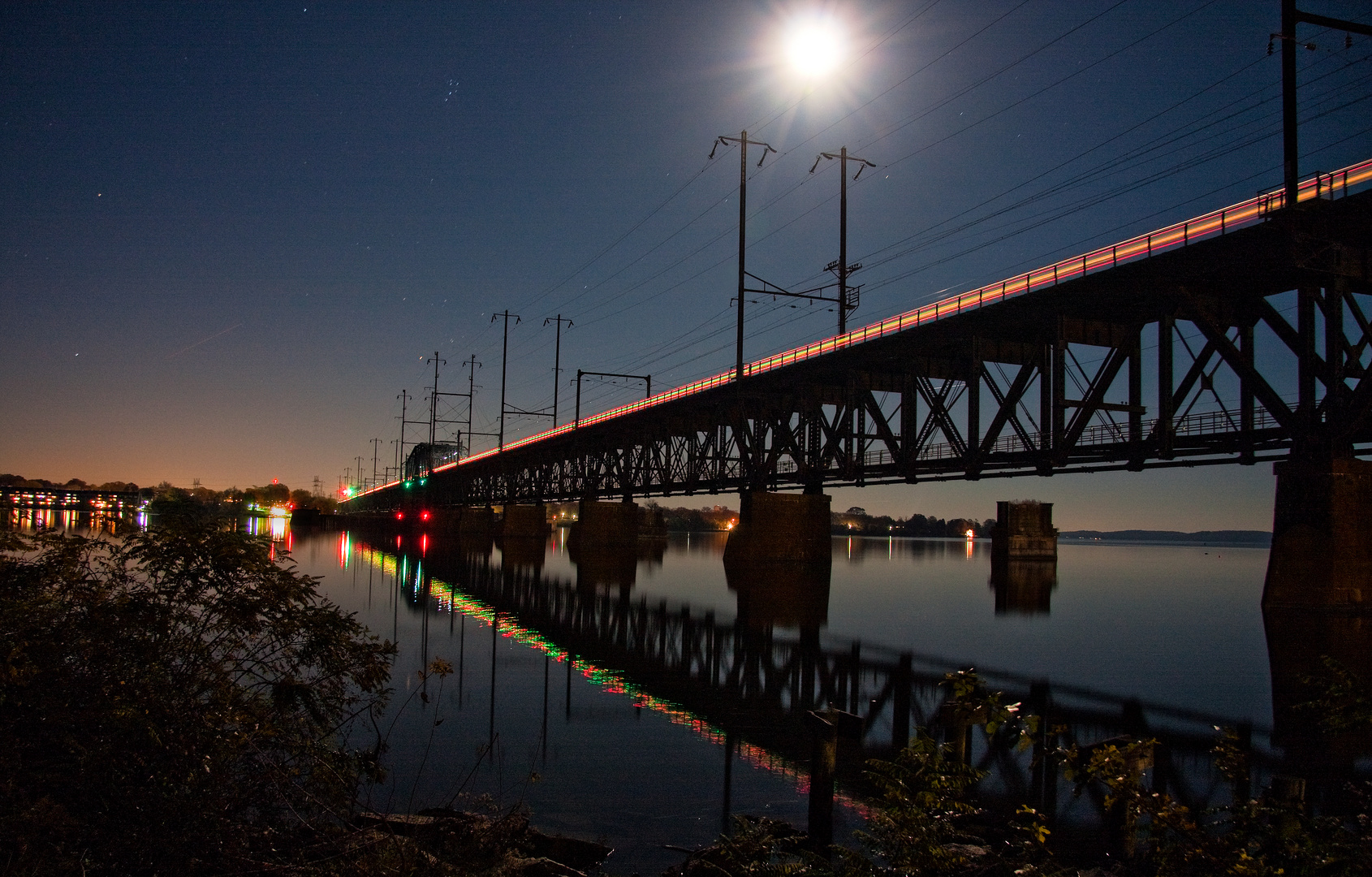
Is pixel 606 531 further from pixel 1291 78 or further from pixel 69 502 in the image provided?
pixel 1291 78

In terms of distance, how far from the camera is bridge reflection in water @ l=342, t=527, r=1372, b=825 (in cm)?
1230

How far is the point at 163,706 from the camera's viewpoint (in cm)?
711

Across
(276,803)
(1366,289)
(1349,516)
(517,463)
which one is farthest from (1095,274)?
(517,463)

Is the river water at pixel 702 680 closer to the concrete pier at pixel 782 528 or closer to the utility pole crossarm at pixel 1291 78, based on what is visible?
the concrete pier at pixel 782 528

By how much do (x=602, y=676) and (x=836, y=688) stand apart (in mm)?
5335

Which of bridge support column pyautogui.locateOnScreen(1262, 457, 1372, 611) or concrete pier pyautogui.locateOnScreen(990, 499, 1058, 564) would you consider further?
concrete pier pyautogui.locateOnScreen(990, 499, 1058, 564)

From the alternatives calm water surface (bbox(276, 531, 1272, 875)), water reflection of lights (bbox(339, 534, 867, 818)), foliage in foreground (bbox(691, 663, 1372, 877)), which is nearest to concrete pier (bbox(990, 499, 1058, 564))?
calm water surface (bbox(276, 531, 1272, 875))

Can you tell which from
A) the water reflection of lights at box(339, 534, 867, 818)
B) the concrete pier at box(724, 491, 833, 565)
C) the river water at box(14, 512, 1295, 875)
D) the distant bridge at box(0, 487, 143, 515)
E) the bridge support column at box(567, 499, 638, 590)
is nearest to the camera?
the distant bridge at box(0, 487, 143, 515)

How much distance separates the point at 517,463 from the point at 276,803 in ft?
331

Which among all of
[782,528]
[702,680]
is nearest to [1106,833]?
[702,680]

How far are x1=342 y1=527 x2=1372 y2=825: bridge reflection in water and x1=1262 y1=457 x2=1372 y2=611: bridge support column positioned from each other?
37.1 inches

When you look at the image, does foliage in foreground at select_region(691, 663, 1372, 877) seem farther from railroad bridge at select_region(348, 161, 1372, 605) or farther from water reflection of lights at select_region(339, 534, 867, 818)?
railroad bridge at select_region(348, 161, 1372, 605)

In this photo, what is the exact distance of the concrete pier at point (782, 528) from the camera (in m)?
53.4

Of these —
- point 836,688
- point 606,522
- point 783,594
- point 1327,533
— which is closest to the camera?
point 836,688
